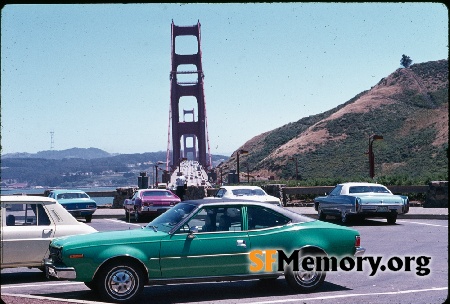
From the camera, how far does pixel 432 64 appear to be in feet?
380

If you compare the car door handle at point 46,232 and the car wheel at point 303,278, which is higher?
the car door handle at point 46,232

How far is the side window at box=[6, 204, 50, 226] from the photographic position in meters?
10.5

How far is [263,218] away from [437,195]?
19837mm

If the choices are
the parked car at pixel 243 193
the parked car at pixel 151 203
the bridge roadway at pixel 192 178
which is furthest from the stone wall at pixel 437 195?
the bridge roadway at pixel 192 178

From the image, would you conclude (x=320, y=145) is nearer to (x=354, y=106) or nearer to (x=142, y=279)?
(x=354, y=106)

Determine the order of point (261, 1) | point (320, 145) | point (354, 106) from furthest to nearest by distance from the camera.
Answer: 1. point (354, 106)
2. point (320, 145)
3. point (261, 1)

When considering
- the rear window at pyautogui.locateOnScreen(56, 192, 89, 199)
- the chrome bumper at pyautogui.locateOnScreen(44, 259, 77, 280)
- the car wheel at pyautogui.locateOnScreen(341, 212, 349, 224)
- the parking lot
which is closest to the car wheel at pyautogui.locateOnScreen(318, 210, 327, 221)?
the car wheel at pyautogui.locateOnScreen(341, 212, 349, 224)

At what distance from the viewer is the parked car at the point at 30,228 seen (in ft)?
33.5

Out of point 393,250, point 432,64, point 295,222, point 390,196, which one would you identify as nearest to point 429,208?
point 390,196

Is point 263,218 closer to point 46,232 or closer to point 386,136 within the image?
point 46,232

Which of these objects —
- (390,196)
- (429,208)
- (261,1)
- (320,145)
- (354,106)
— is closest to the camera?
(261,1)

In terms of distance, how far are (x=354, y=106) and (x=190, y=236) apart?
340 ft

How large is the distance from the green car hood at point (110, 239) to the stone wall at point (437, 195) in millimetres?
20557

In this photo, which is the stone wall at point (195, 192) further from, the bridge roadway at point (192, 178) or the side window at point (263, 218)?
the side window at point (263, 218)
